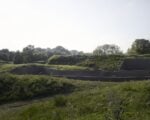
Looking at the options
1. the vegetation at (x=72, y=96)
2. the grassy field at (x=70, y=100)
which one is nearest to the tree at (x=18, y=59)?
the vegetation at (x=72, y=96)

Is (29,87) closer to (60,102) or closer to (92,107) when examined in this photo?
(60,102)

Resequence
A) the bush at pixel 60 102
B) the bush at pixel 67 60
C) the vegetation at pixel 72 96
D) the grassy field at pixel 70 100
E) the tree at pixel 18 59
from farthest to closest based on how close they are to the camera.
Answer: the tree at pixel 18 59 < the bush at pixel 67 60 < the bush at pixel 60 102 < the vegetation at pixel 72 96 < the grassy field at pixel 70 100

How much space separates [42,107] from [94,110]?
374cm

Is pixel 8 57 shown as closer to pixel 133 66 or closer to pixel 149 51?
pixel 149 51

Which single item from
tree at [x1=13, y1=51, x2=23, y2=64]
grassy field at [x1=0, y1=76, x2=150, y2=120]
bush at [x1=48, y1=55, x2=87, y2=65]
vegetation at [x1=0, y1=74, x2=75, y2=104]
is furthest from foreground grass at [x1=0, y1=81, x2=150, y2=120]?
tree at [x1=13, y1=51, x2=23, y2=64]

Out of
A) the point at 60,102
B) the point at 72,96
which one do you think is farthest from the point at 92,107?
the point at 72,96

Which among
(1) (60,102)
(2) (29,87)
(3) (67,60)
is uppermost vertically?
(3) (67,60)

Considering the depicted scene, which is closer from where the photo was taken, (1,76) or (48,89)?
(48,89)

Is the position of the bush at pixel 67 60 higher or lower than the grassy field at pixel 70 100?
higher

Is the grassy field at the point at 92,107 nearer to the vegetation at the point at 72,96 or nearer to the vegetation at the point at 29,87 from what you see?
the vegetation at the point at 72,96

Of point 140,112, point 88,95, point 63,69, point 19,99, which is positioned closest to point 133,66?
point 63,69

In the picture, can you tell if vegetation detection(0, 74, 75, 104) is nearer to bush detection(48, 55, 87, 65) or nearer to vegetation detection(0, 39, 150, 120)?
vegetation detection(0, 39, 150, 120)

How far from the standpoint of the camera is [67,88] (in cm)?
2670

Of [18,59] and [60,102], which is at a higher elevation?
[18,59]
